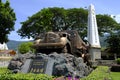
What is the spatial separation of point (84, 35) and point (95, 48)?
6.85m

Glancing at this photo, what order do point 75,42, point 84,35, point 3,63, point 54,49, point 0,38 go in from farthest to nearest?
point 84,35
point 0,38
point 3,63
point 75,42
point 54,49

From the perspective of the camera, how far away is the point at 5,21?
106ft

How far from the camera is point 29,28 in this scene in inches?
1769

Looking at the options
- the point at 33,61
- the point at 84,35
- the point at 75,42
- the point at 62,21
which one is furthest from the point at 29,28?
the point at 33,61

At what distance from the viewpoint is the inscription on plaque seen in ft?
37.7

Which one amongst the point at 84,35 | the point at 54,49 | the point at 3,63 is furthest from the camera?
the point at 84,35

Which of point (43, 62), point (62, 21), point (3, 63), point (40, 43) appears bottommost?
point (3, 63)

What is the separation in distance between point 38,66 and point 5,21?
2170 centimetres

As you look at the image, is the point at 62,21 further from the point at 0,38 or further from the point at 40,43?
the point at 40,43

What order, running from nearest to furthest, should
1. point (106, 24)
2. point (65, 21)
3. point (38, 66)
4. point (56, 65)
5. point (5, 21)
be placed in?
point (56, 65) < point (38, 66) < point (5, 21) < point (65, 21) < point (106, 24)

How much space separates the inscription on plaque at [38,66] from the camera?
1149 centimetres

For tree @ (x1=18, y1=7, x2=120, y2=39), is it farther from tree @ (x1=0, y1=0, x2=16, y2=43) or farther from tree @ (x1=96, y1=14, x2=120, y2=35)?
tree @ (x1=0, y1=0, x2=16, y2=43)

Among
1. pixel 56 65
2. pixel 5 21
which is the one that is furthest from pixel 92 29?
→ pixel 56 65

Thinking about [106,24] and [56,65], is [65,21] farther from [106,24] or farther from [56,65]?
[56,65]
